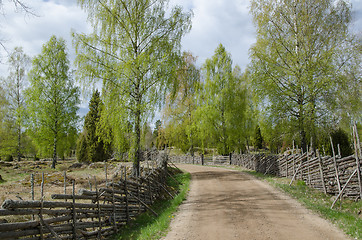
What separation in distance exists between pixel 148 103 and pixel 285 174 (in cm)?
868

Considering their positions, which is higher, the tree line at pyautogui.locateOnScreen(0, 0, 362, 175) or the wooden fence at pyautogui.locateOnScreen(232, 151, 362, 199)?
the tree line at pyautogui.locateOnScreen(0, 0, 362, 175)

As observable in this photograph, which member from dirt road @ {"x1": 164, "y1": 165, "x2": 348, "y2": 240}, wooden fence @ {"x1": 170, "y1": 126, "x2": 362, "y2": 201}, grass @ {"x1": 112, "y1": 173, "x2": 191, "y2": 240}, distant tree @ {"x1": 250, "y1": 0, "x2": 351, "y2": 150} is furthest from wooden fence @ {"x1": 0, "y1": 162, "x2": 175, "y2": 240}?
distant tree @ {"x1": 250, "y1": 0, "x2": 351, "y2": 150}

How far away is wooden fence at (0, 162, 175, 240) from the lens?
4.47 meters

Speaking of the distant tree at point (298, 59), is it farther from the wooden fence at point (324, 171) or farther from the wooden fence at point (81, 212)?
the wooden fence at point (81, 212)

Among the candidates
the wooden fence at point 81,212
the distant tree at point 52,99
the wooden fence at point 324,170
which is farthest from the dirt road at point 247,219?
the distant tree at point 52,99

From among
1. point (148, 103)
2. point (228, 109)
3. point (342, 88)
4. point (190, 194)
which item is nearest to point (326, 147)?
point (228, 109)

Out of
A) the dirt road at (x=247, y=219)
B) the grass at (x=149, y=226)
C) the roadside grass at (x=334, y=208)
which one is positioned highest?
the roadside grass at (x=334, y=208)

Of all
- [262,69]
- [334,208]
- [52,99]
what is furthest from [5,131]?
[334,208]

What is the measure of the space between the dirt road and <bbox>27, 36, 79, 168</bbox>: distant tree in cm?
1809

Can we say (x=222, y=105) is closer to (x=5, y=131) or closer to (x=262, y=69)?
(x=262, y=69)

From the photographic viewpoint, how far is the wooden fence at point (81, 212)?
447 cm

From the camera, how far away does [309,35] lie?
13.1 metres

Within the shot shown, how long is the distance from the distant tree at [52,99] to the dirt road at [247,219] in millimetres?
18086

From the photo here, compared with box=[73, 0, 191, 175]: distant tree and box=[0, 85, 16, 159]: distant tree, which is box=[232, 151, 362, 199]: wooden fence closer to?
box=[73, 0, 191, 175]: distant tree
